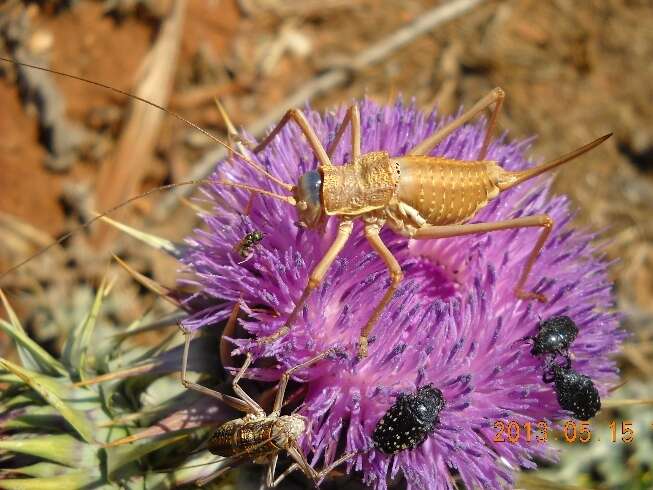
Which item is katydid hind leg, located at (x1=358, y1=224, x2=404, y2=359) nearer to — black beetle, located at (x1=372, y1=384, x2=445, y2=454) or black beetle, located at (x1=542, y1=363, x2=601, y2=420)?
black beetle, located at (x1=372, y1=384, x2=445, y2=454)

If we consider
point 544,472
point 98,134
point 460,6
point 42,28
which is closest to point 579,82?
point 460,6

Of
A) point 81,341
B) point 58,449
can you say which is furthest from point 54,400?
point 81,341

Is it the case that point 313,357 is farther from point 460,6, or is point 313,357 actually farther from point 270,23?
point 460,6

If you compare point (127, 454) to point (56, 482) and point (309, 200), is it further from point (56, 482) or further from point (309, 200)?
point (309, 200)

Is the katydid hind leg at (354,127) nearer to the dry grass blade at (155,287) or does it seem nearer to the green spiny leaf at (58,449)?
the dry grass blade at (155,287)

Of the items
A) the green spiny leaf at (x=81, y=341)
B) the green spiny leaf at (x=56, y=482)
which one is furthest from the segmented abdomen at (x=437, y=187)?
the green spiny leaf at (x=56, y=482)
